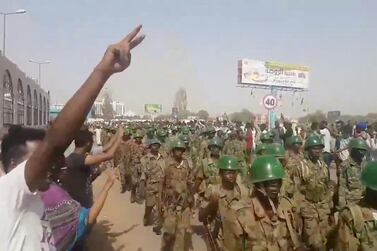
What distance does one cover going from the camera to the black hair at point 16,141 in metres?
1.89

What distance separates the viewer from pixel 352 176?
570 cm

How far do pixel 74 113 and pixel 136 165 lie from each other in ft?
33.8

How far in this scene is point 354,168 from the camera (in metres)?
5.73

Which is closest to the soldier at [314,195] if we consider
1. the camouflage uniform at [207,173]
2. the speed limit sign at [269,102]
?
the camouflage uniform at [207,173]

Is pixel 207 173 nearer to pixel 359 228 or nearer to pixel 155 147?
pixel 155 147

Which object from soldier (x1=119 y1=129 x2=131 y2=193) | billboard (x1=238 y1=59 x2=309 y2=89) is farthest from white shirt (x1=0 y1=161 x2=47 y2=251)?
billboard (x1=238 y1=59 x2=309 y2=89)

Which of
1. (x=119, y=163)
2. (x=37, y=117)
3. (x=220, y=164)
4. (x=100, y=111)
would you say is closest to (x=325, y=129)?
(x=119, y=163)

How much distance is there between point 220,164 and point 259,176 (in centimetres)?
191

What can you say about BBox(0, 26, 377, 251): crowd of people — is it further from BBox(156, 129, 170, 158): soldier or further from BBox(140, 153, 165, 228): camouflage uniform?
BBox(156, 129, 170, 158): soldier

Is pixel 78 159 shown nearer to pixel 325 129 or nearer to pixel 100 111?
pixel 325 129

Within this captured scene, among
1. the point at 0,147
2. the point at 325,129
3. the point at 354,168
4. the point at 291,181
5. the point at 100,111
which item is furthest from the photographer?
the point at 100,111

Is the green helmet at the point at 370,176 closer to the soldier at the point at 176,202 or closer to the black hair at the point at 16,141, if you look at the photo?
the black hair at the point at 16,141

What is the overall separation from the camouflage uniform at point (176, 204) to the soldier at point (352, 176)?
216 cm

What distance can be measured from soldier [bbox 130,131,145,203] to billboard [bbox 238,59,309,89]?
21.0m
